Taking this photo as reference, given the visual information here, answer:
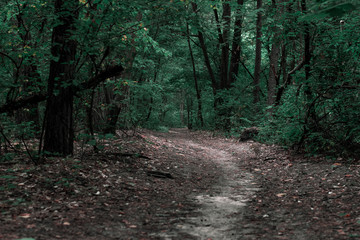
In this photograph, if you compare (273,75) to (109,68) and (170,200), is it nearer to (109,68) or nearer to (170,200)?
(109,68)

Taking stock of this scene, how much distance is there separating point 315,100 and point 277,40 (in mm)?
2051

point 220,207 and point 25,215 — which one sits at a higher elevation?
point 25,215

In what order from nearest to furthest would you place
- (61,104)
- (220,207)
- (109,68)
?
1. (220,207)
2. (109,68)
3. (61,104)

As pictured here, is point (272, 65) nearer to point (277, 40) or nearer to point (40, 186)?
point (277, 40)

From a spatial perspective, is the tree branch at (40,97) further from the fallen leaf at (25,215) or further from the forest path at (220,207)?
the forest path at (220,207)

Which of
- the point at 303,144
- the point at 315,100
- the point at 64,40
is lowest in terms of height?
the point at 303,144

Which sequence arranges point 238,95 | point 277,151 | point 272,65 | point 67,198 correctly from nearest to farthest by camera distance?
point 67,198 → point 277,151 → point 272,65 → point 238,95

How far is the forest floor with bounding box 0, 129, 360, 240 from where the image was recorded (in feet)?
11.1

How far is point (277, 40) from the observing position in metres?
8.27

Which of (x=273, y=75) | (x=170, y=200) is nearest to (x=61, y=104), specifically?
(x=170, y=200)

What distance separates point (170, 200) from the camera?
4.92 m

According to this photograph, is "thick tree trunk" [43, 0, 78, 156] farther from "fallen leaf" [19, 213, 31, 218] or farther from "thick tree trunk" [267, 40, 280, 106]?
"thick tree trunk" [267, 40, 280, 106]

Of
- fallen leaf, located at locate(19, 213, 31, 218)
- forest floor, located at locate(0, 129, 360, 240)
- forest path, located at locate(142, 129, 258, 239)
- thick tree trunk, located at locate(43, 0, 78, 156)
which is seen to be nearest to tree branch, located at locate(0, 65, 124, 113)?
thick tree trunk, located at locate(43, 0, 78, 156)

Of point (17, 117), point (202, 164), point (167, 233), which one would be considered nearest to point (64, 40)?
point (17, 117)
